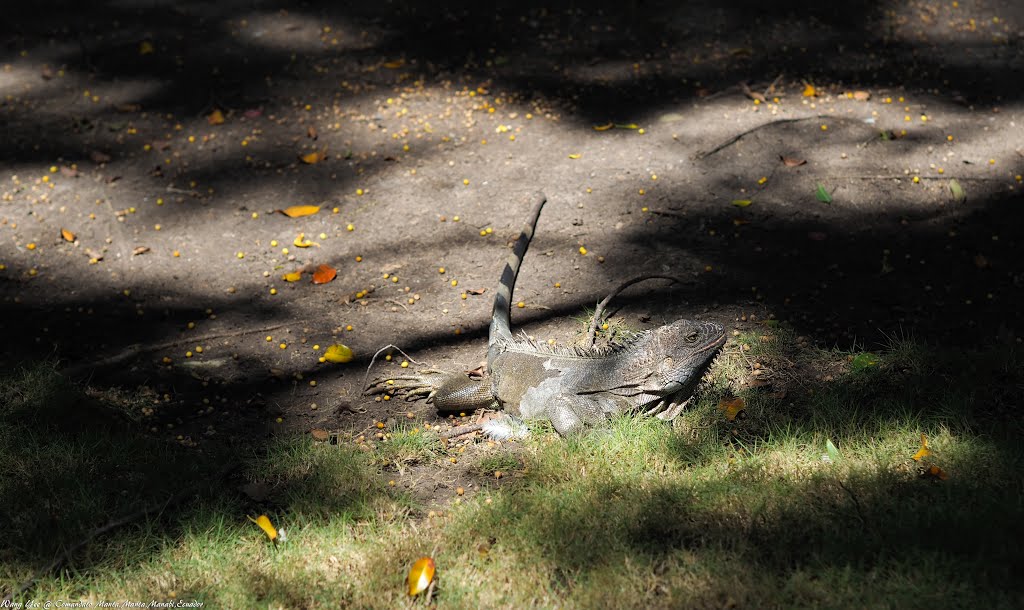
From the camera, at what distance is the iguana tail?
14.2 ft

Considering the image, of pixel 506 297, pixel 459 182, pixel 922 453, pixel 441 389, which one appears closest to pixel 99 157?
pixel 459 182

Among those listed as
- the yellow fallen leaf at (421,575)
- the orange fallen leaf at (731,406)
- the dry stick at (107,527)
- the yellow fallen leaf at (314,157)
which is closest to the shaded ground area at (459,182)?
the yellow fallen leaf at (314,157)

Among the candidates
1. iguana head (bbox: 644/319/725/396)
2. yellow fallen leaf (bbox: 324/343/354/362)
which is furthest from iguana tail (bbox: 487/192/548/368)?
iguana head (bbox: 644/319/725/396)

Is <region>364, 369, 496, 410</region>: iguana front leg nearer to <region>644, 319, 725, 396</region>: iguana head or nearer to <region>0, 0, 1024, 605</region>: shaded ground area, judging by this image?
<region>0, 0, 1024, 605</region>: shaded ground area

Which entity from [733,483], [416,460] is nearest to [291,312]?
[416,460]

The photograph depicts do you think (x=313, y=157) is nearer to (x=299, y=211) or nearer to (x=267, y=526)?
(x=299, y=211)

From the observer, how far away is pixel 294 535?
3.26 meters

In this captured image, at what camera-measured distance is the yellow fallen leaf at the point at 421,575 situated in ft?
9.61

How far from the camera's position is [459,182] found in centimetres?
604

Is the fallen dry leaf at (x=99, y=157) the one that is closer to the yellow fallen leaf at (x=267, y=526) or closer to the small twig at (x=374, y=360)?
the small twig at (x=374, y=360)

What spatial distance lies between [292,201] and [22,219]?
187cm

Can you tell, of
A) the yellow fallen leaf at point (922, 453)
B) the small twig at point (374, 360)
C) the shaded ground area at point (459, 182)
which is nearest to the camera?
the yellow fallen leaf at point (922, 453)

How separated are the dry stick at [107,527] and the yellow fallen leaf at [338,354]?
99cm

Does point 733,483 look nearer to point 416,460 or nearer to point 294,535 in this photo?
point 416,460
